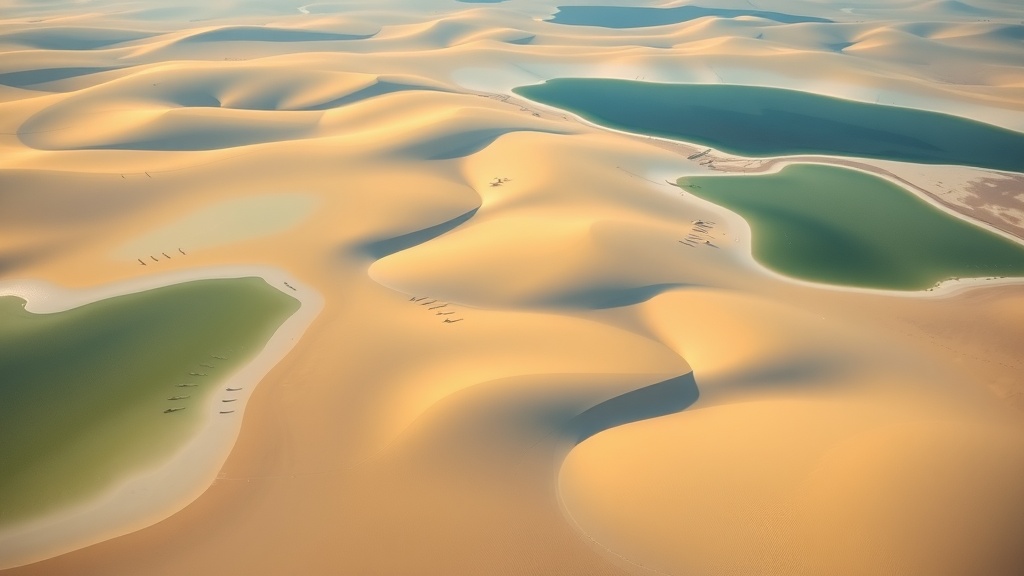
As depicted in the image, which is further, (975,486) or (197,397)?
(197,397)

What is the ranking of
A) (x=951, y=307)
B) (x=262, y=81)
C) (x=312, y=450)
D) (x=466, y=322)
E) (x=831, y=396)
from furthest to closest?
(x=262, y=81), (x=951, y=307), (x=466, y=322), (x=831, y=396), (x=312, y=450)

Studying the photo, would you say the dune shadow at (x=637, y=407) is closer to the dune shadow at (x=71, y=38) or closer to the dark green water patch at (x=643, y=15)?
the dune shadow at (x=71, y=38)

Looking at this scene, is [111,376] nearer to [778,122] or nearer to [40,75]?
[778,122]

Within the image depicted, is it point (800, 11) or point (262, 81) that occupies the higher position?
point (800, 11)

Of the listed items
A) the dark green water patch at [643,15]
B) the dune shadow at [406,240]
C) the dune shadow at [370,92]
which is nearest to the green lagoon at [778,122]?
the dune shadow at [370,92]

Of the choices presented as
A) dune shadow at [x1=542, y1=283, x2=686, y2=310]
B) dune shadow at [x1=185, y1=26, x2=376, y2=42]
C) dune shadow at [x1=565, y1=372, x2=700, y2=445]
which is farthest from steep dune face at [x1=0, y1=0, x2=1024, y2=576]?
dune shadow at [x1=185, y1=26, x2=376, y2=42]

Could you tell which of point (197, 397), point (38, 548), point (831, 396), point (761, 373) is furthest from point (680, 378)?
point (38, 548)

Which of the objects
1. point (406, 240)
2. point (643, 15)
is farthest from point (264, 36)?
point (406, 240)

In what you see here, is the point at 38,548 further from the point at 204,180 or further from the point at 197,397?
the point at 204,180
